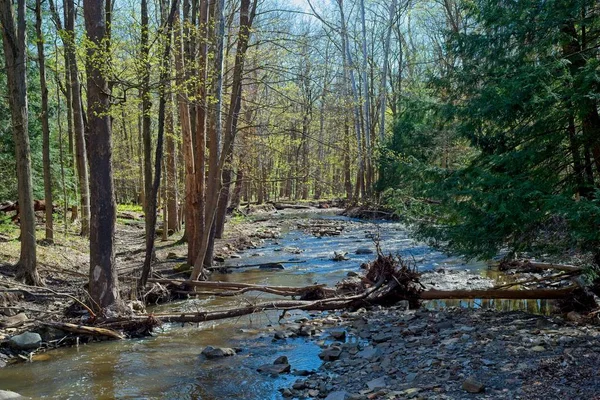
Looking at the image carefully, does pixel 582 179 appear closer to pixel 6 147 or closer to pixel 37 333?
pixel 37 333

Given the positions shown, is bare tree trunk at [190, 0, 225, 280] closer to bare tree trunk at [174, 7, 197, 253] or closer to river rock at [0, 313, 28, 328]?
bare tree trunk at [174, 7, 197, 253]

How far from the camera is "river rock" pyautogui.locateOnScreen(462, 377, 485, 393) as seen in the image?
14.4 ft

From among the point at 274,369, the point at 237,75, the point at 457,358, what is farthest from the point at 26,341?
the point at 237,75

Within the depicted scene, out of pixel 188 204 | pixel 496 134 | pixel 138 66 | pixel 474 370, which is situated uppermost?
pixel 138 66

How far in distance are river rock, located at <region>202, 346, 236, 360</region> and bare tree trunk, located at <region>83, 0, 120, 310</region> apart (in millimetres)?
2228

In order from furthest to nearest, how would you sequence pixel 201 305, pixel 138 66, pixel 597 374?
1. pixel 201 305
2. pixel 138 66
3. pixel 597 374

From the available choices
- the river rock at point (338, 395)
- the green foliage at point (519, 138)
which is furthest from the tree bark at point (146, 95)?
the river rock at point (338, 395)

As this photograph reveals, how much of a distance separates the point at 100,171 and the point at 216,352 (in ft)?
11.5

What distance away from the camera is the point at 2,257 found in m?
11.2

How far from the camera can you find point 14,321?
25.7ft

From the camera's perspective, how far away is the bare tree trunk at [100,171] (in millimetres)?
7969

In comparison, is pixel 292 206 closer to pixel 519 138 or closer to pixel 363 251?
pixel 363 251

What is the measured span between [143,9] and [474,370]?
10.5m

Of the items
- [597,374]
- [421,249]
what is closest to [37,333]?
[597,374]
